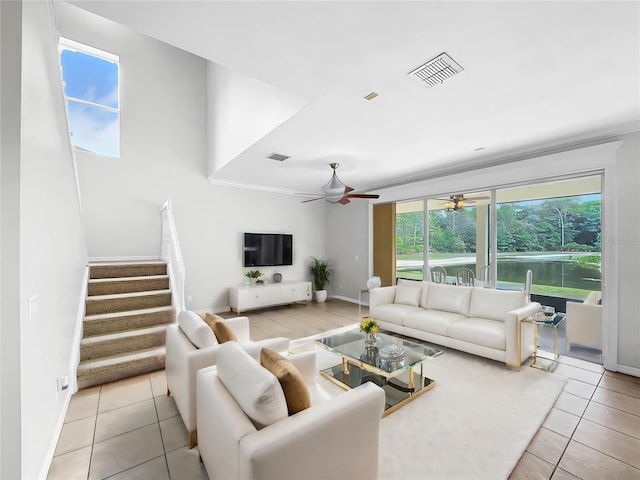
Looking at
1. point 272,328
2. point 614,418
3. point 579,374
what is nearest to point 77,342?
point 272,328

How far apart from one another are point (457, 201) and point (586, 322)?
2458 mm

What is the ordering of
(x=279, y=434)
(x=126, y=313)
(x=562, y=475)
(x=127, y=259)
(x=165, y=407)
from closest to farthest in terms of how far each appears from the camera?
(x=279, y=434) < (x=562, y=475) < (x=165, y=407) < (x=126, y=313) < (x=127, y=259)

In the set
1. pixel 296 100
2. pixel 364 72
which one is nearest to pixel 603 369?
pixel 364 72

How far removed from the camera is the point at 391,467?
5.99 feet

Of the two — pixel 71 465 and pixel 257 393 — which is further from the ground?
pixel 257 393

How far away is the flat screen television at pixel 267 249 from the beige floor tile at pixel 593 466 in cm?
537

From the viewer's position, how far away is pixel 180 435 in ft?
7.10

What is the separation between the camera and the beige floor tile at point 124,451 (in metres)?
1.85

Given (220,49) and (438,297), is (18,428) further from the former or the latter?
(438,297)

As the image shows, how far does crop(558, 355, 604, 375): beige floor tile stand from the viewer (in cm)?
326

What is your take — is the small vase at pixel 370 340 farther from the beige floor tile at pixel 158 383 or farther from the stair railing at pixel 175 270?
the stair railing at pixel 175 270

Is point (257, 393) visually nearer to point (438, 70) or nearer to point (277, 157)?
point (438, 70)

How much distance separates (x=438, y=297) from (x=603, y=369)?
1.89 m

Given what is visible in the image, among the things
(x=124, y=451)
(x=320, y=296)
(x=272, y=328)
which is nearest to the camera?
(x=124, y=451)
